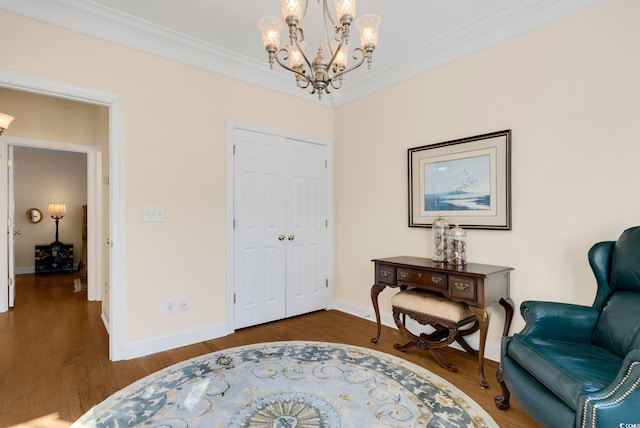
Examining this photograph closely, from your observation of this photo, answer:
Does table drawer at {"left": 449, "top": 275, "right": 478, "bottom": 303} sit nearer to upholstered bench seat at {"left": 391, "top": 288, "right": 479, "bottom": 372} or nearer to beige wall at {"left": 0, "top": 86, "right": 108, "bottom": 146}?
upholstered bench seat at {"left": 391, "top": 288, "right": 479, "bottom": 372}

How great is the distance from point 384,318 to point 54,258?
6.95 m

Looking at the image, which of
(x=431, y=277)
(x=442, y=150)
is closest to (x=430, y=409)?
(x=431, y=277)

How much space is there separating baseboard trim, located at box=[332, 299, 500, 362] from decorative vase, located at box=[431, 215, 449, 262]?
0.72m

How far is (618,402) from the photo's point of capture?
117 cm

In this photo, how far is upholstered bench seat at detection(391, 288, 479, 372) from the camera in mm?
2412

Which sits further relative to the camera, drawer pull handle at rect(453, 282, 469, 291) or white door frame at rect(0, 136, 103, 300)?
white door frame at rect(0, 136, 103, 300)

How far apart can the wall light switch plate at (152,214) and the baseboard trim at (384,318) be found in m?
2.30

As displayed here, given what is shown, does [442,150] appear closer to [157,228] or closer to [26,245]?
[157,228]

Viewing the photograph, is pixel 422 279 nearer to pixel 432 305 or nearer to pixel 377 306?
pixel 432 305

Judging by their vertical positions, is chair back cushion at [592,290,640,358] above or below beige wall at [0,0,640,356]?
below

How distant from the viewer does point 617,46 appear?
207 centimetres

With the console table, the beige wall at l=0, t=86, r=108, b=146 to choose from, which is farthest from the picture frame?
the beige wall at l=0, t=86, r=108, b=146

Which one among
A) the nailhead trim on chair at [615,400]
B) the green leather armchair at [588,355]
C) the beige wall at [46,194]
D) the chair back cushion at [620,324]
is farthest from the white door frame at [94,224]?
the chair back cushion at [620,324]

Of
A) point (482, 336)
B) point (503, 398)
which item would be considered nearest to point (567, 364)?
point (503, 398)
